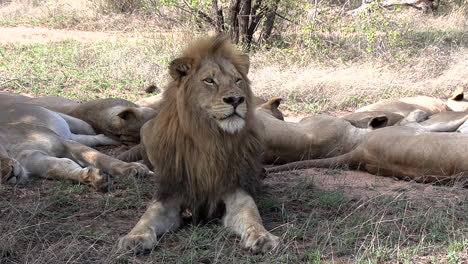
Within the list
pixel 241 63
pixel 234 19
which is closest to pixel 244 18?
pixel 234 19

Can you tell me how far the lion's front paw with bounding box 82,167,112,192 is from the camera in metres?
4.35

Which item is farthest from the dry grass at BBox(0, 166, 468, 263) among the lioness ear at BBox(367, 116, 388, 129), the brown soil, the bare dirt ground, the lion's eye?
the brown soil

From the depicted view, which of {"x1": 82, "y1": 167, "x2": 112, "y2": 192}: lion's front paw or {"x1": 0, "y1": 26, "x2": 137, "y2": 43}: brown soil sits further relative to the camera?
{"x1": 0, "y1": 26, "x2": 137, "y2": 43}: brown soil

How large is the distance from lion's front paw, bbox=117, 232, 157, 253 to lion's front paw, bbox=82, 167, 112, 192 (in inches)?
47.1

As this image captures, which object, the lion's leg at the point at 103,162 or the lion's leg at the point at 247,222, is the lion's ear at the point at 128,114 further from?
the lion's leg at the point at 247,222

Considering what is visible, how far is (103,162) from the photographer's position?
4.89 metres

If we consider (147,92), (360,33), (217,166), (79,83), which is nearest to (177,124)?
(217,166)

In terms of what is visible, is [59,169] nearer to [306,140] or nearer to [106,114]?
[106,114]

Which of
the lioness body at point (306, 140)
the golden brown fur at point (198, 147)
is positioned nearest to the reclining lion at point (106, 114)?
the lioness body at point (306, 140)

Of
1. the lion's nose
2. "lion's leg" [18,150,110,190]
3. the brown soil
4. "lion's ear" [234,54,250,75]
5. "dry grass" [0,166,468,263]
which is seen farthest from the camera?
the brown soil

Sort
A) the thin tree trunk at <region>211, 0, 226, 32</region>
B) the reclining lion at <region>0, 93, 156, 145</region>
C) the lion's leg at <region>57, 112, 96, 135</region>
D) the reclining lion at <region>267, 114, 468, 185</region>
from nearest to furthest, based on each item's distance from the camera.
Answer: the reclining lion at <region>267, 114, 468, 185</region> < the reclining lion at <region>0, 93, 156, 145</region> < the lion's leg at <region>57, 112, 96, 135</region> < the thin tree trunk at <region>211, 0, 226, 32</region>

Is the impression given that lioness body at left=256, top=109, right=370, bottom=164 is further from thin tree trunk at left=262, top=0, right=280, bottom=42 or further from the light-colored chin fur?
thin tree trunk at left=262, top=0, right=280, bottom=42

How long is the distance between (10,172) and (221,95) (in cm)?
170

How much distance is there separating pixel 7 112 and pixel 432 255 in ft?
12.3
